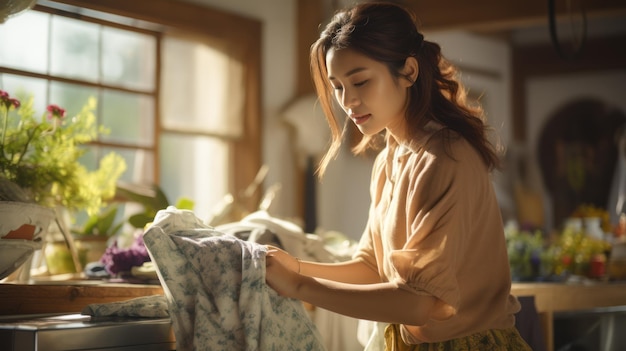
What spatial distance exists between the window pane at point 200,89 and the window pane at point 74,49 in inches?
19.6

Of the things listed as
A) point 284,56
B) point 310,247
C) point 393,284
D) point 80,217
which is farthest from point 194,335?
point 284,56

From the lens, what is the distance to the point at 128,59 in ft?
15.4

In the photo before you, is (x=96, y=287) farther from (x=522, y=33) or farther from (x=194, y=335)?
(x=522, y=33)

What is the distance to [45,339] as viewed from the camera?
1672mm

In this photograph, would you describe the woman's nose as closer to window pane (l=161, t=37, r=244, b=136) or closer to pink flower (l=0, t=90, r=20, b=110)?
pink flower (l=0, t=90, r=20, b=110)

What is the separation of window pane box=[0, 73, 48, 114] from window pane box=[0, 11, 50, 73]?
0.05 meters

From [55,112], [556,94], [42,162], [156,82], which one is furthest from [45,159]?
[556,94]

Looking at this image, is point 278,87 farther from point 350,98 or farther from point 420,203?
point 420,203

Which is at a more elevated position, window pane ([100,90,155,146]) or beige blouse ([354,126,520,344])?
window pane ([100,90,155,146])

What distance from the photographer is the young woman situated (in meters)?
1.67

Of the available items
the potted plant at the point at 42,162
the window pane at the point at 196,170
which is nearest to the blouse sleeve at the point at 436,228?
the potted plant at the point at 42,162

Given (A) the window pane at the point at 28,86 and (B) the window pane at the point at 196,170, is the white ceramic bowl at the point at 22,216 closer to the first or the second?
(A) the window pane at the point at 28,86

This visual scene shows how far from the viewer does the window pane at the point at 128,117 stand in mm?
4555

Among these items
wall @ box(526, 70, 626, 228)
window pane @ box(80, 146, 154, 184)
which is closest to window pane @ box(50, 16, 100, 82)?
window pane @ box(80, 146, 154, 184)
